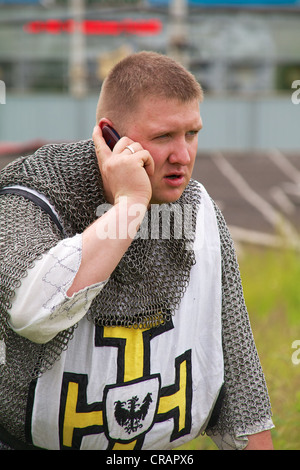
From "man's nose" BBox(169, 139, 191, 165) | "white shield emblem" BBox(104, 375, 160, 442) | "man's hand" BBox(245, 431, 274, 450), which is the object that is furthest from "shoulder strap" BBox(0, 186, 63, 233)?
"man's hand" BBox(245, 431, 274, 450)

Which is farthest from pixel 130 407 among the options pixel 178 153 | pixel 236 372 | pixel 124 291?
pixel 178 153

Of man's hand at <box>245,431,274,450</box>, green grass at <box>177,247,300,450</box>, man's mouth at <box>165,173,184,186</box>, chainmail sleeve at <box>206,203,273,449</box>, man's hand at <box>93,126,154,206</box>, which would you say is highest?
man's hand at <box>93,126,154,206</box>

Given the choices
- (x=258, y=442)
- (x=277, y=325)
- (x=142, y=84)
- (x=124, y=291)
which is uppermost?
(x=142, y=84)

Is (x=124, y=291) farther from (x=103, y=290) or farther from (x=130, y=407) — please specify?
(x=130, y=407)

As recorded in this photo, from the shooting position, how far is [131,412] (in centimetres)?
245

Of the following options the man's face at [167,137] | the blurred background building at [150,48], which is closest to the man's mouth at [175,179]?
the man's face at [167,137]

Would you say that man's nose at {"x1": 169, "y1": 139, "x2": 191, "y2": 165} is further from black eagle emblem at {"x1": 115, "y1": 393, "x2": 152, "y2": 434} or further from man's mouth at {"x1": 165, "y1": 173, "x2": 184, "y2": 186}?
black eagle emblem at {"x1": 115, "y1": 393, "x2": 152, "y2": 434}

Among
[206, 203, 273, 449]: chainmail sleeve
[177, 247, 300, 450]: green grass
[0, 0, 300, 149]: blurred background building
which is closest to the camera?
[206, 203, 273, 449]: chainmail sleeve

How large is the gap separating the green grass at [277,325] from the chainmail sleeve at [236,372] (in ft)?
3.45

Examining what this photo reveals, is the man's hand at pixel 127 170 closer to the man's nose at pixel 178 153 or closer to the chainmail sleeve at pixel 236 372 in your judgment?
the man's nose at pixel 178 153

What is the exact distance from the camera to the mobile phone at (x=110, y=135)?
2.35 meters

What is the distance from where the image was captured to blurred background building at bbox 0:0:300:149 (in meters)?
13.7

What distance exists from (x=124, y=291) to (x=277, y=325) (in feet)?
10.4

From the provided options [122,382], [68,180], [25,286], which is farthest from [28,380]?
[68,180]
